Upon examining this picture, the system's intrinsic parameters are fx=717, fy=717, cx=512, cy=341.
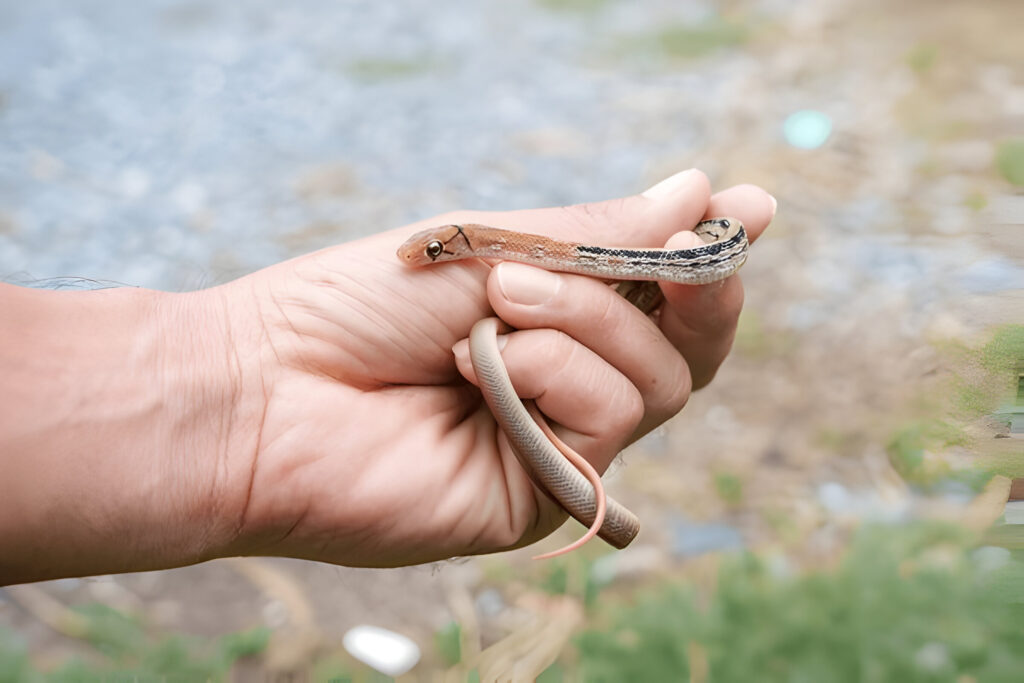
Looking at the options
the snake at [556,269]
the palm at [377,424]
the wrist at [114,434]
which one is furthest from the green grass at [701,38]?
the wrist at [114,434]

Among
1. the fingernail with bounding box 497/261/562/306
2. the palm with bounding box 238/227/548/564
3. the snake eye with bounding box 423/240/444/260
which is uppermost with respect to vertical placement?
the snake eye with bounding box 423/240/444/260

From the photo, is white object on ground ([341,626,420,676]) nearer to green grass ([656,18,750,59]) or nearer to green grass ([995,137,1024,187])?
green grass ([995,137,1024,187])

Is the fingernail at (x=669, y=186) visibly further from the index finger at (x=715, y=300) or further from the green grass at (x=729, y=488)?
the green grass at (x=729, y=488)

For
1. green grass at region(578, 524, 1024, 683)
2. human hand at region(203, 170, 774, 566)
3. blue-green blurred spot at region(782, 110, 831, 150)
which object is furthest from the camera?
blue-green blurred spot at region(782, 110, 831, 150)

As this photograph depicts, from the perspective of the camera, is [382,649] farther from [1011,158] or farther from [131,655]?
[1011,158]

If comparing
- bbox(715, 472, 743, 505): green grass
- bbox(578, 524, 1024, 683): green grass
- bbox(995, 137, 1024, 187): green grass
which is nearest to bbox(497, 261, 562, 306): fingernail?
bbox(578, 524, 1024, 683): green grass

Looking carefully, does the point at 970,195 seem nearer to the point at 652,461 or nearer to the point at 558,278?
the point at 652,461

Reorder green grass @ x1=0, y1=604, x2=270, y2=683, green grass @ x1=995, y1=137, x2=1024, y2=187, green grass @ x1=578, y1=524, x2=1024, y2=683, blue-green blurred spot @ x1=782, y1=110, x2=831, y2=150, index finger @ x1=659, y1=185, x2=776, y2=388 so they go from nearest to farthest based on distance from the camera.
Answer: index finger @ x1=659, y1=185, x2=776, y2=388 < green grass @ x1=578, y1=524, x2=1024, y2=683 < green grass @ x1=0, y1=604, x2=270, y2=683 < green grass @ x1=995, y1=137, x2=1024, y2=187 < blue-green blurred spot @ x1=782, y1=110, x2=831, y2=150

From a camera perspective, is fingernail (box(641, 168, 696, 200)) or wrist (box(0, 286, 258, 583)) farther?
fingernail (box(641, 168, 696, 200))
